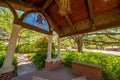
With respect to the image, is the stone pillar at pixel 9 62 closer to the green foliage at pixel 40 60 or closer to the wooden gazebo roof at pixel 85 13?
the wooden gazebo roof at pixel 85 13

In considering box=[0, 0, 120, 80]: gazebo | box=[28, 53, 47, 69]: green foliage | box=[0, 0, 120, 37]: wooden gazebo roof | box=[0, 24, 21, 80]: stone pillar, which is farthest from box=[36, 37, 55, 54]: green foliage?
box=[0, 24, 21, 80]: stone pillar

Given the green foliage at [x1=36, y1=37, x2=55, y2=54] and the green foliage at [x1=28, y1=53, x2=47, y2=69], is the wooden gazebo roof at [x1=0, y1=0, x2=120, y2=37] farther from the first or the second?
the green foliage at [x1=36, y1=37, x2=55, y2=54]

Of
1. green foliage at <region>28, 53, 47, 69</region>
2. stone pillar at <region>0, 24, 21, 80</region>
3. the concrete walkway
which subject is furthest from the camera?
green foliage at <region>28, 53, 47, 69</region>

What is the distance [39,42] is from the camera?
1028cm

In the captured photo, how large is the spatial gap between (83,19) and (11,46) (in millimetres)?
3973

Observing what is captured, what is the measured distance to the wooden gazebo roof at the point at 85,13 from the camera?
3449 mm

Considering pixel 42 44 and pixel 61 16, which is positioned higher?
pixel 61 16

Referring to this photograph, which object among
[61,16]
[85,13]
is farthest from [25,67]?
[85,13]

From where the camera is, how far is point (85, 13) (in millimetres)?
4121

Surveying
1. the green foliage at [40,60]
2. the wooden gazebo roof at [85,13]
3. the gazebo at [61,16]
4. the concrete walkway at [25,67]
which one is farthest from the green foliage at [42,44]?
the wooden gazebo roof at [85,13]

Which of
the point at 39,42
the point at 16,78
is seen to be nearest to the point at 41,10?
the point at 16,78

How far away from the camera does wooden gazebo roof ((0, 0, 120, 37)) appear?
11.3 ft

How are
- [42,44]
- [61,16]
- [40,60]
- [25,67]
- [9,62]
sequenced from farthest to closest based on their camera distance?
[42,44]
[40,60]
[25,67]
[9,62]
[61,16]

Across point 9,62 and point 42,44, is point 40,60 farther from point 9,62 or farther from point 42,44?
point 9,62
